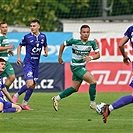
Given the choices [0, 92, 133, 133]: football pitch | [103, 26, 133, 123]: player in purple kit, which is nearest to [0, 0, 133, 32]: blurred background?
[0, 92, 133, 133]: football pitch

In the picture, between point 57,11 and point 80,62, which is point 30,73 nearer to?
point 80,62

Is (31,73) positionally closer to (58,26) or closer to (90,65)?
(90,65)

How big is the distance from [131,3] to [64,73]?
15.8m

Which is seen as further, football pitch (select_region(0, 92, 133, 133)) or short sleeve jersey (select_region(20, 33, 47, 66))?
short sleeve jersey (select_region(20, 33, 47, 66))

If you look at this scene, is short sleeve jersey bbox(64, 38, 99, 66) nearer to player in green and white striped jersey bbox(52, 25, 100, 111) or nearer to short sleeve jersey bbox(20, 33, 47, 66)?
player in green and white striped jersey bbox(52, 25, 100, 111)

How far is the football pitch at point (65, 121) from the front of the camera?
40.4 feet

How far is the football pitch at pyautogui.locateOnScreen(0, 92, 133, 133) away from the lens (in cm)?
1230

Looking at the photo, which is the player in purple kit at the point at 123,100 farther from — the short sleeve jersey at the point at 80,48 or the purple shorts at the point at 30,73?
the purple shorts at the point at 30,73

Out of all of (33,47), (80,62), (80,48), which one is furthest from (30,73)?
(80,48)

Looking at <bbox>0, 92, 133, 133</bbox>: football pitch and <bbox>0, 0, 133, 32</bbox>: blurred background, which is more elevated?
<bbox>0, 92, 133, 133</bbox>: football pitch

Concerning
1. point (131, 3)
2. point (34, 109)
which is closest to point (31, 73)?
point (34, 109)

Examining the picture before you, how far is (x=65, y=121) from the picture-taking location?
13.8 meters

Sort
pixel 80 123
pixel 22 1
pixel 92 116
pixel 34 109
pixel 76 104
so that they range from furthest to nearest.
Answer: pixel 22 1 < pixel 76 104 < pixel 34 109 < pixel 92 116 < pixel 80 123

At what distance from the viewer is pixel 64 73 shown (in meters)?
26.0
